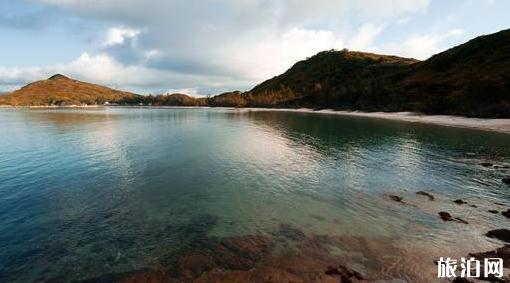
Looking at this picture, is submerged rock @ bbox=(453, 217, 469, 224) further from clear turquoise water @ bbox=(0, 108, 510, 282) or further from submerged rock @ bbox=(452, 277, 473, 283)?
submerged rock @ bbox=(452, 277, 473, 283)

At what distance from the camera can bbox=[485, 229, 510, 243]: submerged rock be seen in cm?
2212

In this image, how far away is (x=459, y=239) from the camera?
22.2 metres

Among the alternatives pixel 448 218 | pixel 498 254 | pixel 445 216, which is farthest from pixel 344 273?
pixel 445 216

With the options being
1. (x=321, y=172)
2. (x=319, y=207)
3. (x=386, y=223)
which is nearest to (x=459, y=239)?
(x=386, y=223)

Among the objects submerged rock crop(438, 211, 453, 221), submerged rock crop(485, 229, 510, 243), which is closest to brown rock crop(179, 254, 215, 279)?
submerged rock crop(438, 211, 453, 221)

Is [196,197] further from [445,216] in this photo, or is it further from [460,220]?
[460,220]

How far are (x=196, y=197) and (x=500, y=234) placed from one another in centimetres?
2454

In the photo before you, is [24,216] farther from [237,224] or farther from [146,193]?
[237,224]

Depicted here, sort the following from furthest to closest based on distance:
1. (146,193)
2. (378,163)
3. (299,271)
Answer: (378,163) < (146,193) < (299,271)

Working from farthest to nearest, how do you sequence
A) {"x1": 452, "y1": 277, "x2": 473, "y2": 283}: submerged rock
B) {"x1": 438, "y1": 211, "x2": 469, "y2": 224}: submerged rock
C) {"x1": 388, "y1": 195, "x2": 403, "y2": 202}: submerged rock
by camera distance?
{"x1": 388, "y1": 195, "x2": 403, "y2": 202}: submerged rock
{"x1": 438, "y1": 211, "x2": 469, "y2": 224}: submerged rock
{"x1": 452, "y1": 277, "x2": 473, "y2": 283}: submerged rock

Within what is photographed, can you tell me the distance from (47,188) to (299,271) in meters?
29.0

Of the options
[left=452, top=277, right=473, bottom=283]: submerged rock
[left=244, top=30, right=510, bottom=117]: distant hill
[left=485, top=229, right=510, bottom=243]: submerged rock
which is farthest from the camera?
[left=244, top=30, right=510, bottom=117]: distant hill

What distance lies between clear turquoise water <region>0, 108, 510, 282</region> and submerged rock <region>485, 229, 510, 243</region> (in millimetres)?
1253

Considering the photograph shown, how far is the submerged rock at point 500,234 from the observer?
22125 millimetres
